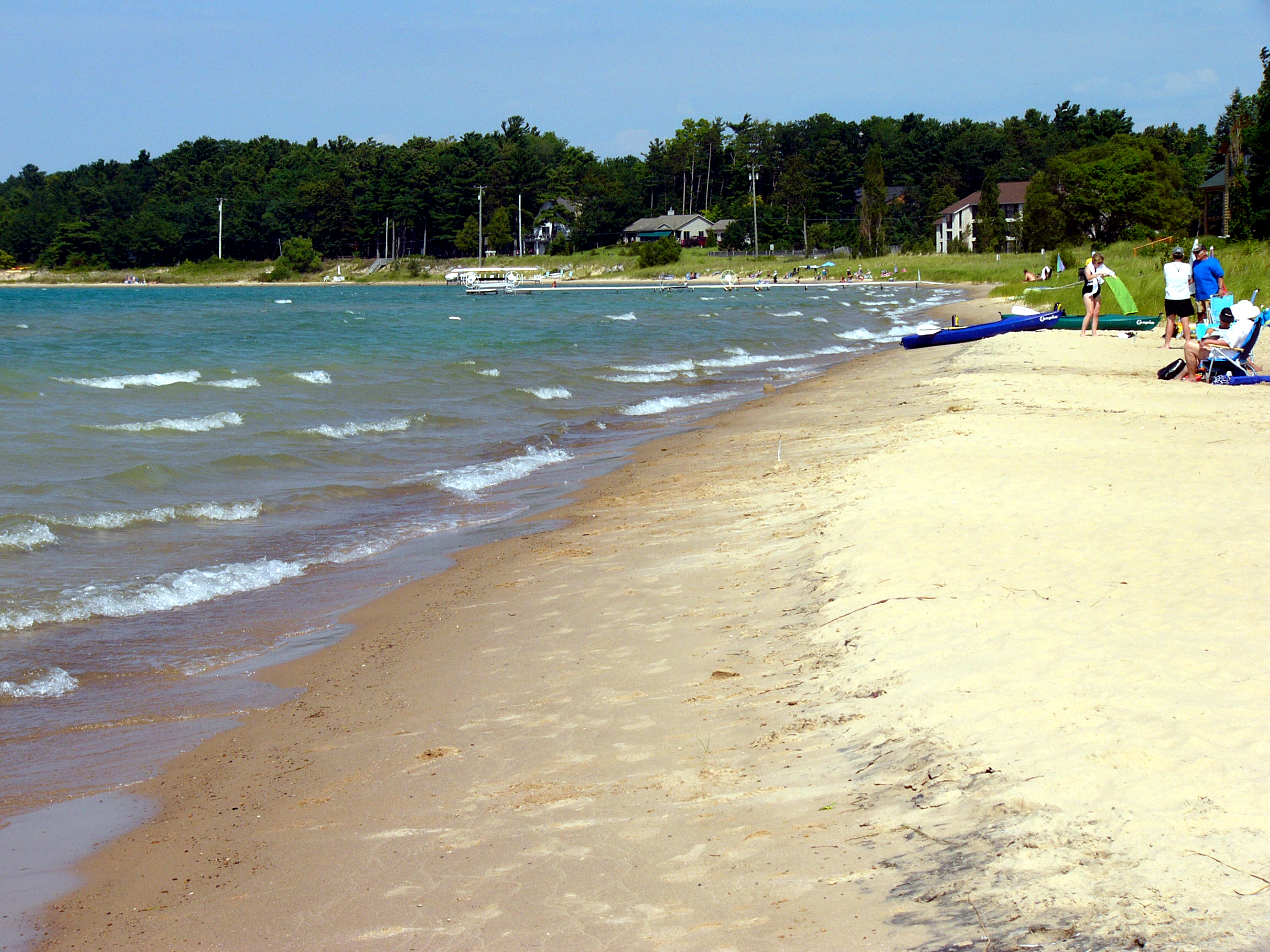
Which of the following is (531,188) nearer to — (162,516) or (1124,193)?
(1124,193)

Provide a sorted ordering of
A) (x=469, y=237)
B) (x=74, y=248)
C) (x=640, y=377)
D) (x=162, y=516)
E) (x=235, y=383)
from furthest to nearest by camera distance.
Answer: (x=74, y=248) → (x=469, y=237) → (x=640, y=377) → (x=235, y=383) → (x=162, y=516)

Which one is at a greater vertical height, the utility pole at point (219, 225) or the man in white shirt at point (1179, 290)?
the utility pole at point (219, 225)

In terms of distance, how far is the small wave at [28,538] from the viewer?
9969 millimetres

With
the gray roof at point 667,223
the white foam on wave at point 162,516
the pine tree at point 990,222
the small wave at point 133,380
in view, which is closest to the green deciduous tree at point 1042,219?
the pine tree at point 990,222

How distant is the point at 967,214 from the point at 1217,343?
94.8 m

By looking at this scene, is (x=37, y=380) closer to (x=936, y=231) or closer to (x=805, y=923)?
(x=805, y=923)

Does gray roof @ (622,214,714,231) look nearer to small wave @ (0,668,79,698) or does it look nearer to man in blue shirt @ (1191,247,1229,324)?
man in blue shirt @ (1191,247,1229,324)

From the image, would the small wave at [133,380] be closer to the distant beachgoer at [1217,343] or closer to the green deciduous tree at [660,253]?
the distant beachgoer at [1217,343]

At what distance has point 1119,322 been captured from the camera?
2308 cm

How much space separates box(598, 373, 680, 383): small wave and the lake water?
0.10m

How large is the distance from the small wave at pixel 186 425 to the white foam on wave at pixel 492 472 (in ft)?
17.5

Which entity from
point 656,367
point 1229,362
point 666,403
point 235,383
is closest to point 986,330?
point 656,367

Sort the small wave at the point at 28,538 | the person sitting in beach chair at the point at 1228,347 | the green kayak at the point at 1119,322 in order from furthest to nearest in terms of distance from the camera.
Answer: the green kayak at the point at 1119,322, the person sitting in beach chair at the point at 1228,347, the small wave at the point at 28,538

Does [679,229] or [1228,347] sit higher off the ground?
[679,229]
